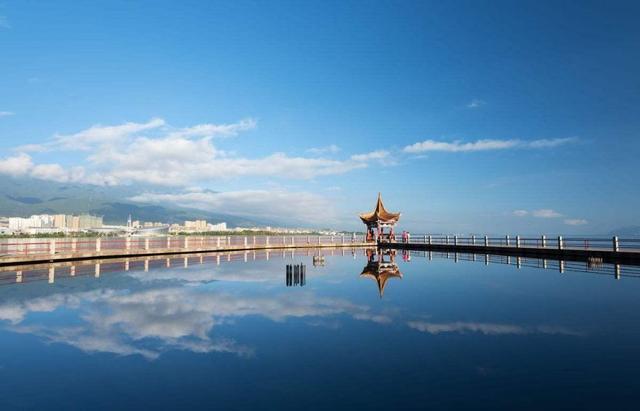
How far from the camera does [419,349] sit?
830 cm

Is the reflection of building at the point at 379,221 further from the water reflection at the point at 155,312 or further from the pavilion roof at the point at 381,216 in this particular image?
the water reflection at the point at 155,312

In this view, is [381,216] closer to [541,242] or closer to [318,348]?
[541,242]

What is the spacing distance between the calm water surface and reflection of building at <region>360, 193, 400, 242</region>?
3787 centimetres

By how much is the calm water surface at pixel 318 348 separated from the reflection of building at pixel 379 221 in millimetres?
37870

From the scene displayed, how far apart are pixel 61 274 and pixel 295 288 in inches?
512

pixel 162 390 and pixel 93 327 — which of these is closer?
pixel 162 390

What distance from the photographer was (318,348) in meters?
8.54

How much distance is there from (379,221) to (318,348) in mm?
46279

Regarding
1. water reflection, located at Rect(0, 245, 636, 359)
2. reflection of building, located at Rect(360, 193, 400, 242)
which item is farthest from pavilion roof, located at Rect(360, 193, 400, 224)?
water reflection, located at Rect(0, 245, 636, 359)

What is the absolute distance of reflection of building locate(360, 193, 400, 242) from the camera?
54.0 metres

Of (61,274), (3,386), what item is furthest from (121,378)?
(61,274)

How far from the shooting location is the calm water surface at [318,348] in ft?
20.0

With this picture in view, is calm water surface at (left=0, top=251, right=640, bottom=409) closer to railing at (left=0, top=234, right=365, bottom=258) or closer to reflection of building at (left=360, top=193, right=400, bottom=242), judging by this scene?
railing at (left=0, top=234, right=365, bottom=258)

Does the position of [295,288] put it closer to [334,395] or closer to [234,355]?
[234,355]
